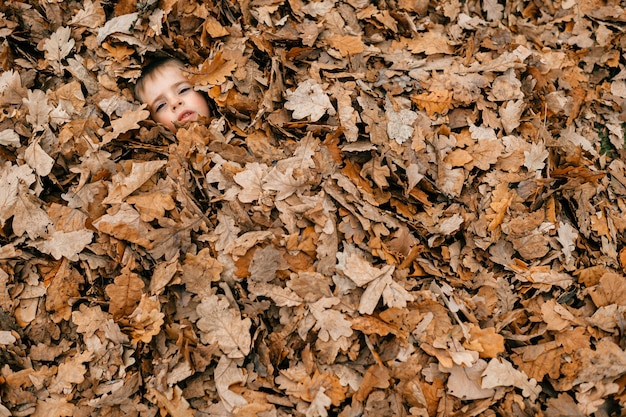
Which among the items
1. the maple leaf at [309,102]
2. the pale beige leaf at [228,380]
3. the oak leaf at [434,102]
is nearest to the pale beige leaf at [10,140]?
the maple leaf at [309,102]

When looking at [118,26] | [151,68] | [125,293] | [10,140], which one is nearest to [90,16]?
[118,26]

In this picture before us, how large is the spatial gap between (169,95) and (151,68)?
0.27m

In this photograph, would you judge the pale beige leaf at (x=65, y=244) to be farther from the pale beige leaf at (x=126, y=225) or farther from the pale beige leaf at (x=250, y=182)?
the pale beige leaf at (x=250, y=182)

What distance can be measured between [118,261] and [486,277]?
2.12m

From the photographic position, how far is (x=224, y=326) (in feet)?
9.18

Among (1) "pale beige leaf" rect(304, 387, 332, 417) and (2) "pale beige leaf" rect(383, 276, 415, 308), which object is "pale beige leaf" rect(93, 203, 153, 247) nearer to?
(1) "pale beige leaf" rect(304, 387, 332, 417)

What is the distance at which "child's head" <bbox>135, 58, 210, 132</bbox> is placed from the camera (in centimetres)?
350

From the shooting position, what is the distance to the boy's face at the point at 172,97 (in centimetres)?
350

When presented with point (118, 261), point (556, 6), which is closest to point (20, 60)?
point (118, 261)

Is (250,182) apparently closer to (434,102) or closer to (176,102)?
(176,102)

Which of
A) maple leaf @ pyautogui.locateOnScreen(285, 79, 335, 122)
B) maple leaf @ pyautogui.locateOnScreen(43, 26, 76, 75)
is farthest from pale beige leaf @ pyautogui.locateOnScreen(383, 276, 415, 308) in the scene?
maple leaf @ pyautogui.locateOnScreen(43, 26, 76, 75)

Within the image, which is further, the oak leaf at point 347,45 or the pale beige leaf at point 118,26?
the oak leaf at point 347,45

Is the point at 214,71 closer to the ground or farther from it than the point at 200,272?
farther from it

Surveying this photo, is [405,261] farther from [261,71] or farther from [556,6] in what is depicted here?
[556,6]
